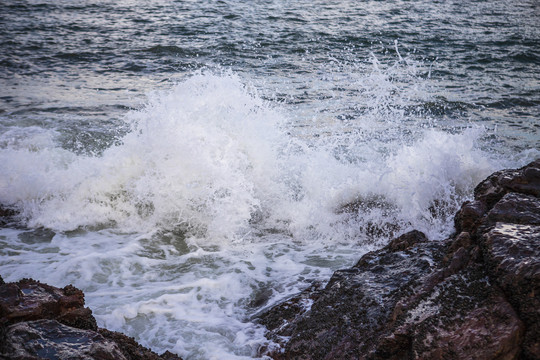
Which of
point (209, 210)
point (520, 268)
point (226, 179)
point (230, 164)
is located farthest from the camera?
point (230, 164)

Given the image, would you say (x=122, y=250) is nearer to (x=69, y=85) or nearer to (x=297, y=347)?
(x=297, y=347)

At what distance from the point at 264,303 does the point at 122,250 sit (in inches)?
70.0

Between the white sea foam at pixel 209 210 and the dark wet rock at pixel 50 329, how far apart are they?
853 mm

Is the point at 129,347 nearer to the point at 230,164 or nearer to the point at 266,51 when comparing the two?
the point at 230,164

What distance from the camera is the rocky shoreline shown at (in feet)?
7.24

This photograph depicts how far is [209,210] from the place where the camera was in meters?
5.56

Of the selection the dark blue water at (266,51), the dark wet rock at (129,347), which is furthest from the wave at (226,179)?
the dark wet rock at (129,347)

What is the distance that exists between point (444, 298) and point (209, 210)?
3478mm

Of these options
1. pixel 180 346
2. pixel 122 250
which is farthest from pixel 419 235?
pixel 122 250

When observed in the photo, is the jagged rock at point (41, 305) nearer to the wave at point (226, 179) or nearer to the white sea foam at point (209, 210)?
the white sea foam at point (209, 210)

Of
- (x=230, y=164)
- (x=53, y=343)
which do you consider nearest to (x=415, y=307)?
(x=53, y=343)

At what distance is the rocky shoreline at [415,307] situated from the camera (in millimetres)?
2207

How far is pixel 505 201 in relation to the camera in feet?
9.66

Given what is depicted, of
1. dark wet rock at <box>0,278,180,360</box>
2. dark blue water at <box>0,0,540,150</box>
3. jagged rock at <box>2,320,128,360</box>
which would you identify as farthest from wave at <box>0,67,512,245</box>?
jagged rock at <box>2,320,128,360</box>
